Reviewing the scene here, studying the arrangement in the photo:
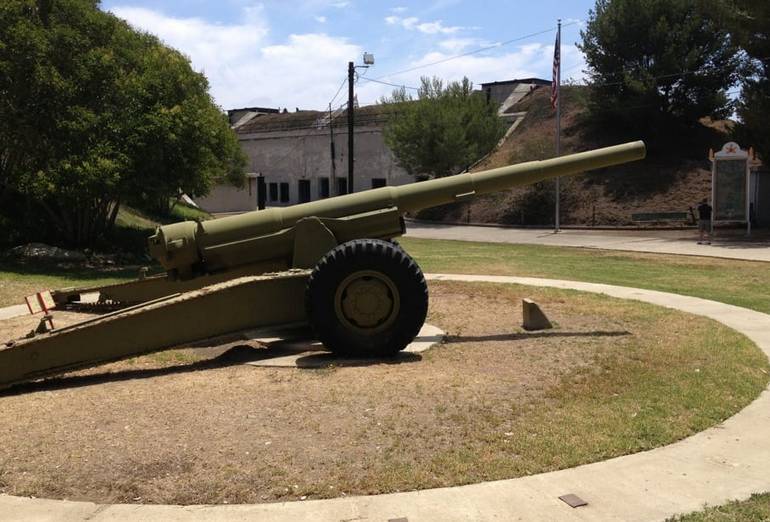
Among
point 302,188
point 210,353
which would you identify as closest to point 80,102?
point 210,353

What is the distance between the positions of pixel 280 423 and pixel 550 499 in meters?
2.02

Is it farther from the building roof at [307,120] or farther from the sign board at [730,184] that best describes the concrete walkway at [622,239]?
the building roof at [307,120]

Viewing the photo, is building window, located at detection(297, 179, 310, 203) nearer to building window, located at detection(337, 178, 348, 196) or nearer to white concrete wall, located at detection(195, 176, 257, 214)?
building window, located at detection(337, 178, 348, 196)

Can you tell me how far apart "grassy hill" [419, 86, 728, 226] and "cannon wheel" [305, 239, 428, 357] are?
1124 inches

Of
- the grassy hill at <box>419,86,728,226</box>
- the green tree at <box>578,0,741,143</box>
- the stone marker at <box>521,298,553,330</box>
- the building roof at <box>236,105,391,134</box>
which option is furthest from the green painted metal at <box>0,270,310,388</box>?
the building roof at <box>236,105,391,134</box>

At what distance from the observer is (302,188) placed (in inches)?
2359

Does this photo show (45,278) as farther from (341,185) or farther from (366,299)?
(341,185)

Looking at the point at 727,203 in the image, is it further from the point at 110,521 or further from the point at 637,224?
the point at 110,521

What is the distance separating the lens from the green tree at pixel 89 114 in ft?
48.0

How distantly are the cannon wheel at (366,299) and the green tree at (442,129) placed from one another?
33.9 meters

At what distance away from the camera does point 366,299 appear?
674cm

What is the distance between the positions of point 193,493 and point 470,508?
1500 mm

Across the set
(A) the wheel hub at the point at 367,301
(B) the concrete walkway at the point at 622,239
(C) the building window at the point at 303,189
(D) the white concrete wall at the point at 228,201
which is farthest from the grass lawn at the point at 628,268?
(C) the building window at the point at 303,189

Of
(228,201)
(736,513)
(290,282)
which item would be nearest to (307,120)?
(228,201)
